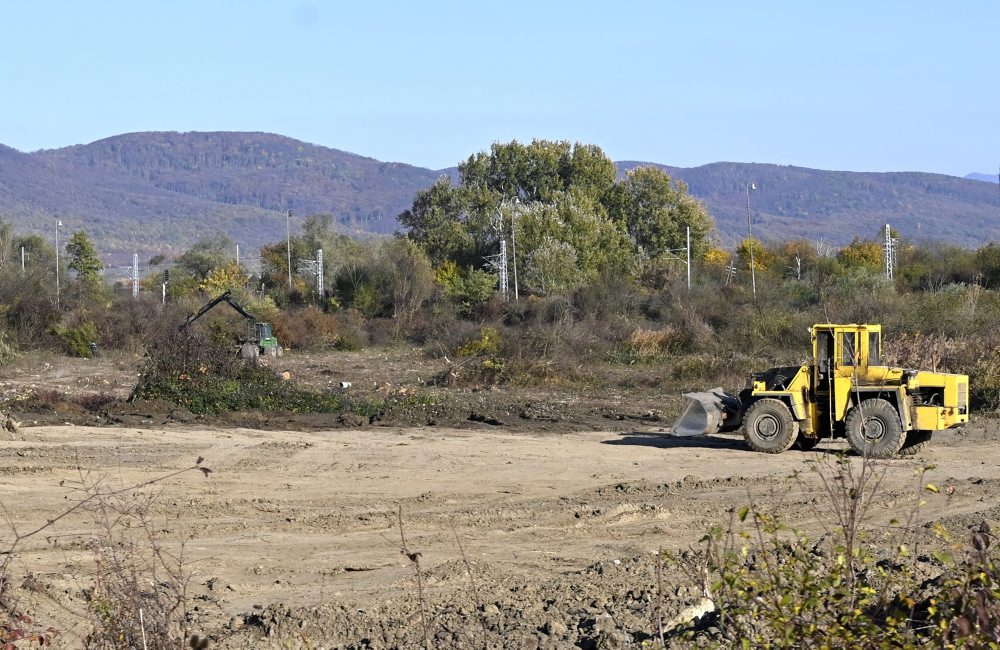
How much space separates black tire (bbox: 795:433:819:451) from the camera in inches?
712

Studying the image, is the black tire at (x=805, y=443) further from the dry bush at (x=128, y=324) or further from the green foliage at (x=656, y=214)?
the green foliage at (x=656, y=214)

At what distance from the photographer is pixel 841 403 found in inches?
664

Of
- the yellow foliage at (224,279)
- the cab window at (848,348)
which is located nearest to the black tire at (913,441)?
the cab window at (848,348)

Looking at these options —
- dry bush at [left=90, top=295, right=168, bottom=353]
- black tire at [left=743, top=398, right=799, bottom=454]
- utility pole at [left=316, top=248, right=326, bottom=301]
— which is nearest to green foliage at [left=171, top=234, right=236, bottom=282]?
utility pole at [left=316, top=248, right=326, bottom=301]

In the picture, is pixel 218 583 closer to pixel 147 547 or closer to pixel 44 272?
pixel 147 547

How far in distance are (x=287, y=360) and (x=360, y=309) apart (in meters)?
15.0

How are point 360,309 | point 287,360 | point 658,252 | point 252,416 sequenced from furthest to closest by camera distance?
point 658,252 < point 360,309 < point 287,360 < point 252,416

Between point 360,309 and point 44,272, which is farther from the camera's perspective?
point 360,309

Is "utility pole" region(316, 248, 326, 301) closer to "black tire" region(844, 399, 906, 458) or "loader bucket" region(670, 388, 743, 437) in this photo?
"loader bucket" region(670, 388, 743, 437)

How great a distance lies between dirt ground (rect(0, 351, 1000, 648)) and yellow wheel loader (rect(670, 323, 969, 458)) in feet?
1.52

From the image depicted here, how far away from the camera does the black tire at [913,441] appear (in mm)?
17391

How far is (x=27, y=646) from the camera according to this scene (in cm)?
793

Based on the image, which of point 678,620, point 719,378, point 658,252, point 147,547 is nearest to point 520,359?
point 719,378

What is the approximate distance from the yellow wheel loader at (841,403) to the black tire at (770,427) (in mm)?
14
